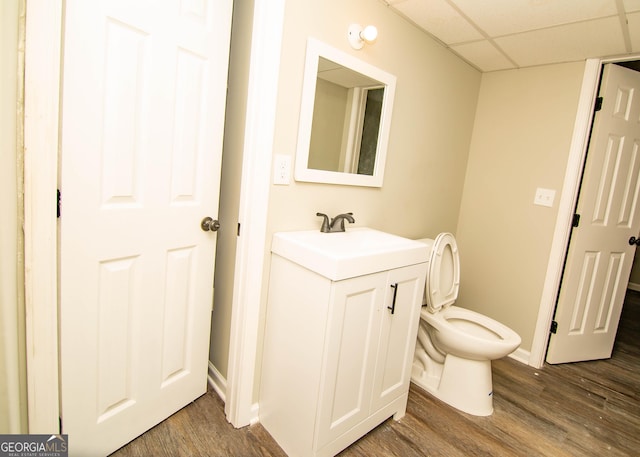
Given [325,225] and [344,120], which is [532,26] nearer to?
[344,120]

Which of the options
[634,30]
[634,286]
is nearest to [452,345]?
[634,30]

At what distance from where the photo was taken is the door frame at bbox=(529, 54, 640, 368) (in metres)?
2.18

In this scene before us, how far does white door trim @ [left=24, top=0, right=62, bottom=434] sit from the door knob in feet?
1.86

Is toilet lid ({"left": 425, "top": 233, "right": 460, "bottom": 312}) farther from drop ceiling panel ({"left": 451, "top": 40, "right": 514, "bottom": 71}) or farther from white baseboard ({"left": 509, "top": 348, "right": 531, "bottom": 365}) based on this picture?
drop ceiling panel ({"left": 451, "top": 40, "right": 514, "bottom": 71})

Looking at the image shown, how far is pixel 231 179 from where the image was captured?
1636mm

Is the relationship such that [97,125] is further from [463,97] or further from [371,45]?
[463,97]

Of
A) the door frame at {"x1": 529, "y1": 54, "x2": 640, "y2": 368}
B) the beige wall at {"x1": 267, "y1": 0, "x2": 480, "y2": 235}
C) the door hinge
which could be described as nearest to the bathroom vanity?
the beige wall at {"x1": 267, "y1": 0, "x2": 480, "y2": 235}

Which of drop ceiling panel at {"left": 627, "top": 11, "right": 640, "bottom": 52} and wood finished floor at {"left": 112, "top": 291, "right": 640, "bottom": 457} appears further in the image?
drop ceiling panel at {"left": 627, "top": 11, "right": 640, "bottom": 52}

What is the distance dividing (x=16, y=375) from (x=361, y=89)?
176 centimetres

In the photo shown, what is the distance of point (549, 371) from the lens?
93.6 inches

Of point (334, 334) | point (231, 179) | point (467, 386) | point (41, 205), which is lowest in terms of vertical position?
point (467, 386)

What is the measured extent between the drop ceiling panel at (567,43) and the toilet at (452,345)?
1.22 m

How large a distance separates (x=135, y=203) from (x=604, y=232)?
2908 millimetres

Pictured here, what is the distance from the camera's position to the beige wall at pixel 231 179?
1.54 meters
